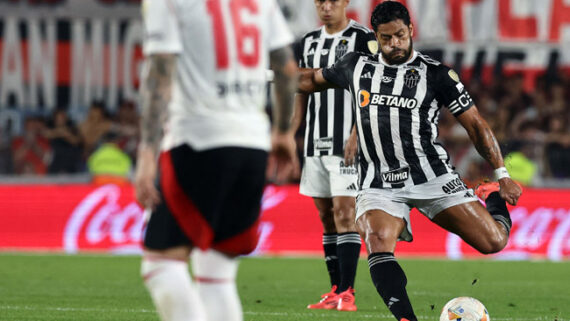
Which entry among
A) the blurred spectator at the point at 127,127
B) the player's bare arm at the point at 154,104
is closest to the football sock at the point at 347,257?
the player's bare arm at the point at 154,104

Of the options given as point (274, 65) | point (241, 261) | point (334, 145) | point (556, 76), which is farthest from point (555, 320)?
point (556, 76)

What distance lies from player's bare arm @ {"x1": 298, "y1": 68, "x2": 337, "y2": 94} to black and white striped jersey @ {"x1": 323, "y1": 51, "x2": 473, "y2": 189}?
0.45 meters

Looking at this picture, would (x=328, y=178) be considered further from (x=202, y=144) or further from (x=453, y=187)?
(x=202, y=144)

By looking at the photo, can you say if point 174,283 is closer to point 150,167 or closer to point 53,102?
point 150,167

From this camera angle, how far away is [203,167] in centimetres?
421

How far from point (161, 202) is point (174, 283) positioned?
32 cm

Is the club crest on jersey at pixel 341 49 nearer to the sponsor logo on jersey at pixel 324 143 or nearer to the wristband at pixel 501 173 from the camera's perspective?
the sponsor logo on jersey at pixel 324 143

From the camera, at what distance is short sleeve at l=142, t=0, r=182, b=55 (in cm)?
414

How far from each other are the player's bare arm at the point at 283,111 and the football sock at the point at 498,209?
8.56 feet

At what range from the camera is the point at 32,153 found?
15.3 meters

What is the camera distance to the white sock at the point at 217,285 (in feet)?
14.0

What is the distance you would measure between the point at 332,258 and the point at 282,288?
1.61 metres

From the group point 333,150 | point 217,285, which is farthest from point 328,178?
point 217,285

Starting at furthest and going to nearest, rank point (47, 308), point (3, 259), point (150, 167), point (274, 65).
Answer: point (3, 259)
point (47, 308)
point (274, 65)
point (150, 167)
